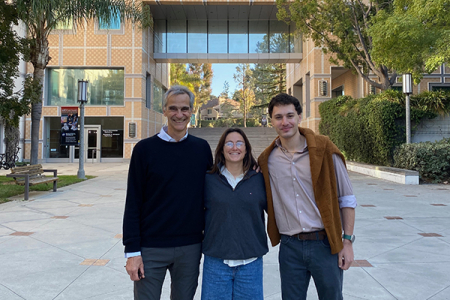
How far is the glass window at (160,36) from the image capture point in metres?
26.5

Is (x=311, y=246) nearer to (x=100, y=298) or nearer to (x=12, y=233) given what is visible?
(x=100, y=298)

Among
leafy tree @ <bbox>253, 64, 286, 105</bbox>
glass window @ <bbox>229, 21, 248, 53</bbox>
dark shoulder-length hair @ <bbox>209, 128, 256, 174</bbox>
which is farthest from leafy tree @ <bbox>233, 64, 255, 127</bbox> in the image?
dark shoulder-length hair @ <bbox>209, 128, 256, 174</bbox>

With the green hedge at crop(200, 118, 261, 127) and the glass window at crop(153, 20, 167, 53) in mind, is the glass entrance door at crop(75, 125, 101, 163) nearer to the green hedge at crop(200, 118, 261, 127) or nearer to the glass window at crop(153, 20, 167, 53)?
the glass window at crop(153, 20, 167, 53)

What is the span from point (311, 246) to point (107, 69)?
24.7 meters

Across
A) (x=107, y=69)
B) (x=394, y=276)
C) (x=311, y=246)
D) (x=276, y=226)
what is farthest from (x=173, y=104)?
(x=107, y=69)

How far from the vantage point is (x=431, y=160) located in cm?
1142

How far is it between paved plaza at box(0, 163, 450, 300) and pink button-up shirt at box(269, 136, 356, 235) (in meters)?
1.39

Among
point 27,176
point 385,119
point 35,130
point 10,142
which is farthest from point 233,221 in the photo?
point 10,142

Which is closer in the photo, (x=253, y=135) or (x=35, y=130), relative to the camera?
(x=35, y=130)

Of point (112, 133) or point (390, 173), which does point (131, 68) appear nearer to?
point (112, 133)

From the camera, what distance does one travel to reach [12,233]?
535 cm

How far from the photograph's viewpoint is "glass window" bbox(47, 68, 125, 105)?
2408cm

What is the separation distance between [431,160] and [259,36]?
18040 millimetres

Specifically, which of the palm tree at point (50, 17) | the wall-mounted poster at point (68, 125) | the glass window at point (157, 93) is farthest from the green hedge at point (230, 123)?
the palm tree at point (50, 17)
